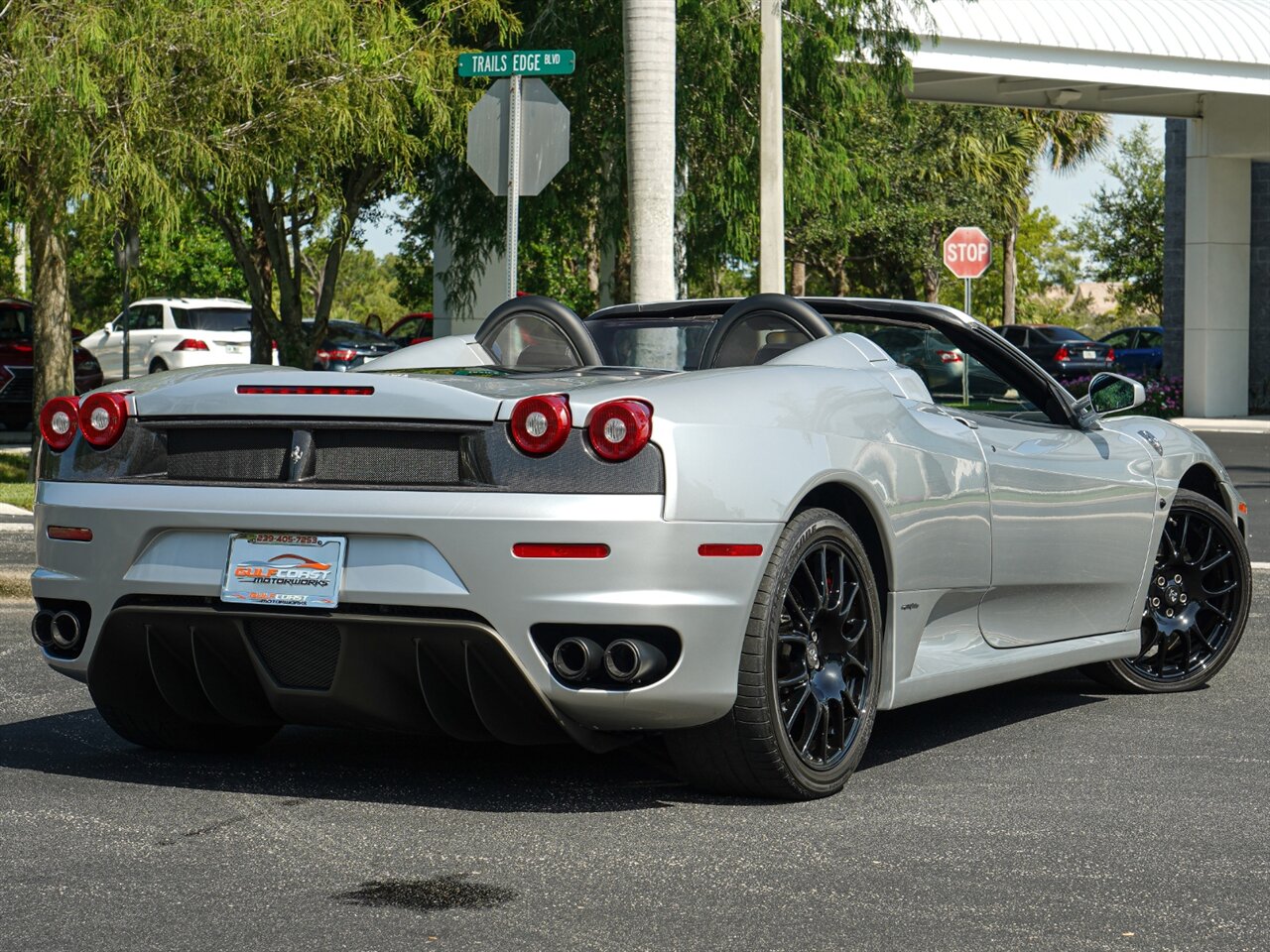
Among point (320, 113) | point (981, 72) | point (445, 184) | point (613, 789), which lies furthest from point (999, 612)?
point (981, 72)

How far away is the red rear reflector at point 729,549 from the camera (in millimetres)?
4848

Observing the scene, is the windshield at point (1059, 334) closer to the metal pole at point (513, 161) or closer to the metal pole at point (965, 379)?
the metal pole at point (513, 161)

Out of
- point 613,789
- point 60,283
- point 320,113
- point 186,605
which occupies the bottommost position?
point 613,789

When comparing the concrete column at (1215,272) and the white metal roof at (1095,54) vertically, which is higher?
the white metal roof at (1095,54)

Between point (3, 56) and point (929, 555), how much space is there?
1047 centimetres

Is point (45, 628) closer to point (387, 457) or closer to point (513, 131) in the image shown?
point (387, 457)

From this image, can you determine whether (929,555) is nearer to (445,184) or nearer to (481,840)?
(481,840)

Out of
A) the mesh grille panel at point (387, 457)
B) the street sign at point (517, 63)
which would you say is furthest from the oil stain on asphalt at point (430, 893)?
the street sign at point (517, 63)

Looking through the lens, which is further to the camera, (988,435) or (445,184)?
(445,184)

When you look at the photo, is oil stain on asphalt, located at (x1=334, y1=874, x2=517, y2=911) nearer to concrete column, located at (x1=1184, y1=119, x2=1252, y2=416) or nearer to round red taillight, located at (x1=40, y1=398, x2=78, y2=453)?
round red taillight, located at (x1=40, y1=398, x2=78, y2=453)

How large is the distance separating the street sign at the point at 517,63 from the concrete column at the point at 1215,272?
21434 mm

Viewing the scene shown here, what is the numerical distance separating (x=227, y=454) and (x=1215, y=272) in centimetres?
2749

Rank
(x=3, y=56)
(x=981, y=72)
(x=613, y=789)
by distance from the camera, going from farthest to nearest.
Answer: (x=981, y=72), (x=3, y=56), (x=613, y=789)

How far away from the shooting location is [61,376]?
1756cm
